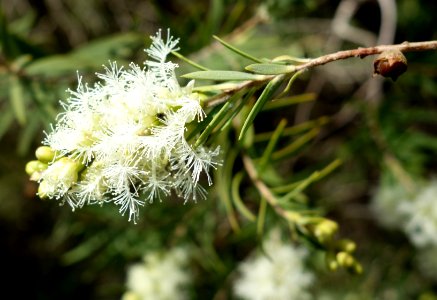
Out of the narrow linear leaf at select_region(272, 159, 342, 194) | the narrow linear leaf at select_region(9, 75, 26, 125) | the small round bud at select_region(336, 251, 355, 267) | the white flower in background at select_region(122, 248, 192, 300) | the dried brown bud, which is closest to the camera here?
the dried brown bud

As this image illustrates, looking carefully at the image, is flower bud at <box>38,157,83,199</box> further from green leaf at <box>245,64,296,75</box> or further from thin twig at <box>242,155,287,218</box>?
thin twig at <box>242,155,287,218</box>

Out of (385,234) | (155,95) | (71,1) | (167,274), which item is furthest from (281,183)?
(71,1)

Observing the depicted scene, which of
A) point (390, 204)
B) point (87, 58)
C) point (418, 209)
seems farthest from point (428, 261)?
point (87, 58)

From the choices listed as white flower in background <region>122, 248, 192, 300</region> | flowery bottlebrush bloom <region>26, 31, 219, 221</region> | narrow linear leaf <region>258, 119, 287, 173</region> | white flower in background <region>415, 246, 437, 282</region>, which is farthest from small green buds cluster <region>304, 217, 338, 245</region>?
white flower in background <region>415, 246, 437, 282</region>

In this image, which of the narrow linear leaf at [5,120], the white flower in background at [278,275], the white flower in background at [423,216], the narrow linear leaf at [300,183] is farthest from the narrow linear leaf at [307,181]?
the narrow linear leaf at [5,120]

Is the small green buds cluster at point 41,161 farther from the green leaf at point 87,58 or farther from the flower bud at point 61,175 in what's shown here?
the green leaf at point 87,58

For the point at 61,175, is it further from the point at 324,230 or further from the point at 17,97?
the point at 17,97
